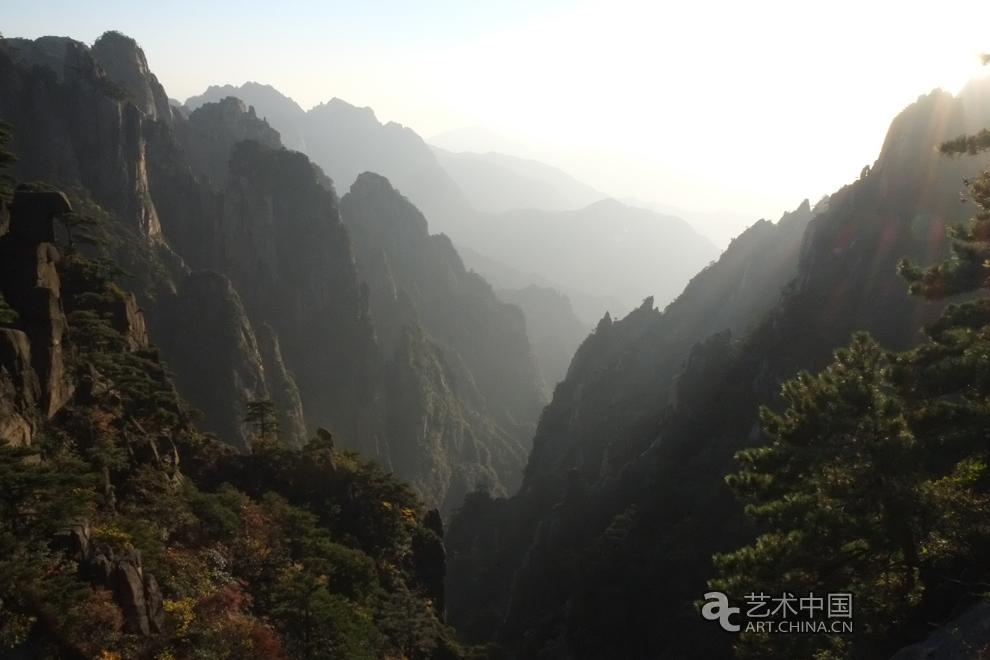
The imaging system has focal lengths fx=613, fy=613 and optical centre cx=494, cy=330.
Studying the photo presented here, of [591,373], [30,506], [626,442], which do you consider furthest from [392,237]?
[30,506]

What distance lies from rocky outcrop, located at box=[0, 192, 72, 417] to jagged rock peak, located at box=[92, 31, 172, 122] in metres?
80.8

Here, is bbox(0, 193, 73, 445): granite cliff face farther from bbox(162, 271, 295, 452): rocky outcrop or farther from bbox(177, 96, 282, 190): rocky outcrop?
bbox(177, 96, 282, 190): rocky outcrop

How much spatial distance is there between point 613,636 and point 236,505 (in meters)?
22.7

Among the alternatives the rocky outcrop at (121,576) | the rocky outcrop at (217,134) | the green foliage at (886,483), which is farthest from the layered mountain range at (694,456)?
the rocky outcrop at (217,134)

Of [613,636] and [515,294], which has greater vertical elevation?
[515,294]

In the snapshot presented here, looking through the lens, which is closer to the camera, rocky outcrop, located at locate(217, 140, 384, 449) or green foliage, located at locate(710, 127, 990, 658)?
green foliage, located at locate(710, 127, 990, 658)

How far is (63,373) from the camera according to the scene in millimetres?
20281

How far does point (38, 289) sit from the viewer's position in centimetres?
2003

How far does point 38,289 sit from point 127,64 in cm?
9264

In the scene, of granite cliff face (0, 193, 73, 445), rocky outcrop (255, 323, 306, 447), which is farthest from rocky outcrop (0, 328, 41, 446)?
rocky outcrop (255, 323, 306, 447)

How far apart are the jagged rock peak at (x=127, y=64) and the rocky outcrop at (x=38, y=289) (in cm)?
8077

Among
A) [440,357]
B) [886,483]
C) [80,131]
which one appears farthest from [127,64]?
[886,483]

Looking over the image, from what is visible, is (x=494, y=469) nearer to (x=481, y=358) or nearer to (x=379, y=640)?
(x=481, y=358)

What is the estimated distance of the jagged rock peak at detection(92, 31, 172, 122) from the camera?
300 feet
